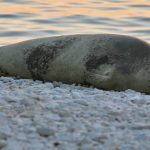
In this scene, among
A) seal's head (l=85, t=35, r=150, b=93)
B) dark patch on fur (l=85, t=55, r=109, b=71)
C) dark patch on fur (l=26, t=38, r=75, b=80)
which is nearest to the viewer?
seal's head (l=85, t=35, r=150, b=93)

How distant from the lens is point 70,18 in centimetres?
934

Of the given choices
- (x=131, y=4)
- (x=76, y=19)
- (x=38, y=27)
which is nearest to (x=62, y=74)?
(x=38, y=27)

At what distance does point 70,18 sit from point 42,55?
4012 mm

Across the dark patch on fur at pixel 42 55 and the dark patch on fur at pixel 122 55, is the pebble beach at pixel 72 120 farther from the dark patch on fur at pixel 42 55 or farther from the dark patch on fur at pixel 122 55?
the dark patch on fur at pixel 42 55

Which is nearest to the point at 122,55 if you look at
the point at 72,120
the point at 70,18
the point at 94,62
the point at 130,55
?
the point at 130,55

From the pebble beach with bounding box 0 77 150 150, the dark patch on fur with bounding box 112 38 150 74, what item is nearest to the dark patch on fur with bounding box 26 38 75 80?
the dark patch on fur with bounding box 112 38 150 74

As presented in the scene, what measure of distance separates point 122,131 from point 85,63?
71.3 inches

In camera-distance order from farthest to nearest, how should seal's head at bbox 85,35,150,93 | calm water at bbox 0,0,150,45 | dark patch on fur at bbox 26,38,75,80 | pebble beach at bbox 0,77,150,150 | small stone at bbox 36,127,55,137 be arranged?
calm water at bbox 0,0,150,45 < dark patch on fur at bbox 26,38,75,80 < seal's head at bbox 85,35,150,93 < small stone at bbox 36,127,55,137 < pebble beach at bbox 0,77,150,150

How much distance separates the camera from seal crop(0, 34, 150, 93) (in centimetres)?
495

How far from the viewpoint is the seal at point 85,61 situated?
16.3 feet

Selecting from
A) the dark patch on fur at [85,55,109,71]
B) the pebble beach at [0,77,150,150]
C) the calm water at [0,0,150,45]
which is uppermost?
the dark patch on fur at [85,55,109,71]

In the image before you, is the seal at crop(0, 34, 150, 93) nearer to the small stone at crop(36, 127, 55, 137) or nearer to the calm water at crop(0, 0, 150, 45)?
the small stone at crop(36, 127, 55, 137)

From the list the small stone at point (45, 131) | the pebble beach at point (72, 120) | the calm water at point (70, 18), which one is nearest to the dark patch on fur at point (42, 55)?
the pebble beach at point (72, 120)

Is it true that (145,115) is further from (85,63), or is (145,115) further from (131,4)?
(131,4)
